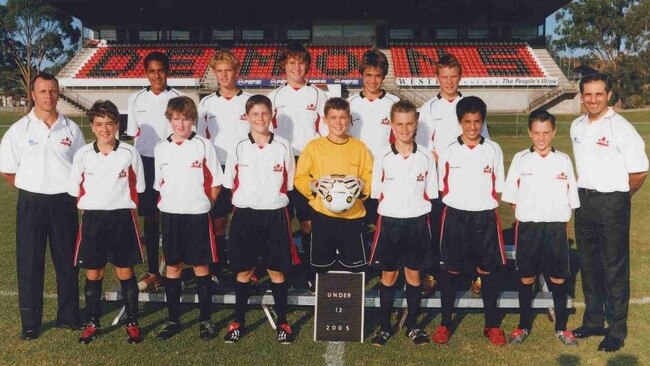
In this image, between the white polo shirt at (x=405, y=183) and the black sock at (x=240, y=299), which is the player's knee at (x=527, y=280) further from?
the black sock at (x=240, y=299)

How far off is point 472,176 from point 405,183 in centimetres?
53

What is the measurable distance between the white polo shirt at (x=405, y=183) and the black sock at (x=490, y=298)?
0.76 metres

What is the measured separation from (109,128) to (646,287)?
17.3ft

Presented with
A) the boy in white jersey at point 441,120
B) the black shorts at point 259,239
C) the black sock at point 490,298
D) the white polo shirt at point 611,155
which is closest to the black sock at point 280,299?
the black shorts at point 259,239

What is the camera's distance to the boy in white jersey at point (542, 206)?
4.24 m

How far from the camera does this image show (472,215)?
170 inches

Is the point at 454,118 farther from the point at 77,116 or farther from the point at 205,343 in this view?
the point at 77,116

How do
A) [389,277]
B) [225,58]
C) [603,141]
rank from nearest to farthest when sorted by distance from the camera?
[603,141], [389,277], [225,58]

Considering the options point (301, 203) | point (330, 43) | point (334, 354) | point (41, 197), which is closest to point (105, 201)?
point (41, 197)

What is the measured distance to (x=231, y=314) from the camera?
16.3 feet

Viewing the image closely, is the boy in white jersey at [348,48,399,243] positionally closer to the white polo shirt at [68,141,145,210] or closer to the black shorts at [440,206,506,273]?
the black shorts at [440,206,506,273]

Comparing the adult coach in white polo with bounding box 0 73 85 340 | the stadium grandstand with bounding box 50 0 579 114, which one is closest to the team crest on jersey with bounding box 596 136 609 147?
the adult coach in white polo with bounding box 0 73 85 340

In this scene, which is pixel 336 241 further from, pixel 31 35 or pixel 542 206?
pixel 31 35

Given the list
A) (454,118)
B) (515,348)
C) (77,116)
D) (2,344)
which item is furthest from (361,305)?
(77,116)
